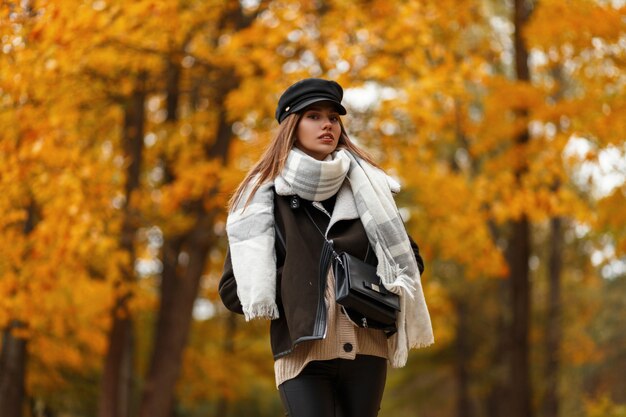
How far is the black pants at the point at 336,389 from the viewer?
3324mm

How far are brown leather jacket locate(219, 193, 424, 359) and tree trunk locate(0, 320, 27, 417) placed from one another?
6185 millimetres

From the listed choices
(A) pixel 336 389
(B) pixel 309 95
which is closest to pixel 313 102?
(B) pixel 309 95

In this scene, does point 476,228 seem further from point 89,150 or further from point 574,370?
point 574,370

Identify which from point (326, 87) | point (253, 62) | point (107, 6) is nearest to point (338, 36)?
point (253, 62)

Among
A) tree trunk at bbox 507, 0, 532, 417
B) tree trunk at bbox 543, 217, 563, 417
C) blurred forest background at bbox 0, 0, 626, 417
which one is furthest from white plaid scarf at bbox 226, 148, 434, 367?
tree trunk at bbox 543, 217, 563, 417

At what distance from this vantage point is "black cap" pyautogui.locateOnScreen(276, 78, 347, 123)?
3604mm

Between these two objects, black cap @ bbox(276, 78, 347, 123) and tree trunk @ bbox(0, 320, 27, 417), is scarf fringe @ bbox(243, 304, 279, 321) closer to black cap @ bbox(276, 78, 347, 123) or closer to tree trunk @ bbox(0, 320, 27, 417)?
black cap @ bbox(276, 78, 347, 123)

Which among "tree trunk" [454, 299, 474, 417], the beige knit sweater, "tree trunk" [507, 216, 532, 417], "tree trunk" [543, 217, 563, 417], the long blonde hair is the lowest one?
"tree trunk" [454, 299, 474, 417]

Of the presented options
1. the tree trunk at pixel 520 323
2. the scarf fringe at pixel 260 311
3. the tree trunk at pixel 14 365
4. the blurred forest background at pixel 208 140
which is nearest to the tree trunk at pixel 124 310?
the blurred forest background at pixel 208 140

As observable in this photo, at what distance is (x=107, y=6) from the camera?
6941mm

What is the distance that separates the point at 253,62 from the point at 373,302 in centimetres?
610

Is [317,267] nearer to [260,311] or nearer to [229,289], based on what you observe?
[260,311]

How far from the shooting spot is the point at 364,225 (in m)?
3.45

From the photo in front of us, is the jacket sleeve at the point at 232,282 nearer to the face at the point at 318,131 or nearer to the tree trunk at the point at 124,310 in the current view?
the face at the point at 318,131
